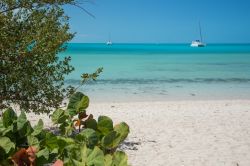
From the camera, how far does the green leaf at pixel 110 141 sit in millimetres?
1340

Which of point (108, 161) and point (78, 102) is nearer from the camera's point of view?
point (108, 161)

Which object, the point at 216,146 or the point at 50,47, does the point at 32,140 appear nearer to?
the point at 50,47

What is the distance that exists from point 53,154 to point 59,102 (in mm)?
6854

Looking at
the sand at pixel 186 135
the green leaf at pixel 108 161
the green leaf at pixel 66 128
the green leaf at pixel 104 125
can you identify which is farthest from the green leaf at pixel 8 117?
the sand at pixel 186 135

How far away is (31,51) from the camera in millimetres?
6785

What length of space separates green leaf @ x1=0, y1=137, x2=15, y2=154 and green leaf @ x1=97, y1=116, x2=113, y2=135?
33cm

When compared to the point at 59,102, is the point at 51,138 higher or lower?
higher

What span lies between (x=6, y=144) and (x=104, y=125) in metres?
0.37

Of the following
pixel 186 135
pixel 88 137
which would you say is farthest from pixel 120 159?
pixel 186 135

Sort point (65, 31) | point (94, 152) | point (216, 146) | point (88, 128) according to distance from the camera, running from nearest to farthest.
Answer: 1. point (94, 152)
2. point (88, 128)
3. point (65, 31)
4. point (216, 146)

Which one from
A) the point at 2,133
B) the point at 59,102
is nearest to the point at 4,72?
the point at 59,102

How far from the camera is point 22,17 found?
726 cm

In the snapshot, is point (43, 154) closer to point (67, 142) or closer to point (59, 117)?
point (67, 142)

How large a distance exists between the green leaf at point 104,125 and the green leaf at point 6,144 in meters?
0.33
